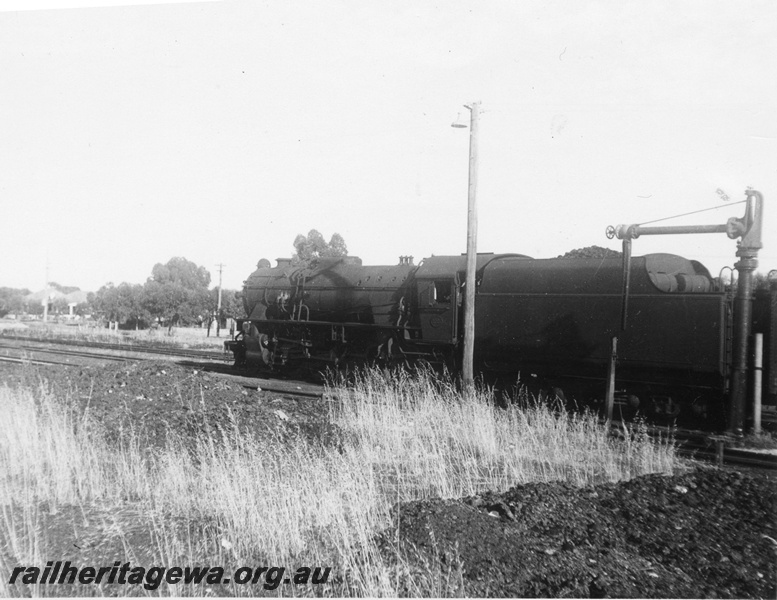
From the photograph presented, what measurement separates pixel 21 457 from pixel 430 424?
17.1 feet

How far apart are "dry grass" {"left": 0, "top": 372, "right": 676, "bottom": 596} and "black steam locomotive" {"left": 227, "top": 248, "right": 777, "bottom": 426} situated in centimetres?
281

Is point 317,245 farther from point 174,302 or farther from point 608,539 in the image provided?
point 608,539

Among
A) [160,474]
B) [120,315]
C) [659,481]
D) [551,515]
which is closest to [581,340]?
[659,481]

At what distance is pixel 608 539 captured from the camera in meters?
4.75

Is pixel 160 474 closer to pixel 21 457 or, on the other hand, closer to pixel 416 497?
pixel 21 457

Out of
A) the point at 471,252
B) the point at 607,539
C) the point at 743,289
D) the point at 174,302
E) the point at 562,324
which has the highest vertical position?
the point at 471,252

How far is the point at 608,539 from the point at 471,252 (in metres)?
8.30

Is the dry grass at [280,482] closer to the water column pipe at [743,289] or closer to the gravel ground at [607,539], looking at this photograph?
the gravel ground at [607,539]

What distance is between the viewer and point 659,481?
5938 mm

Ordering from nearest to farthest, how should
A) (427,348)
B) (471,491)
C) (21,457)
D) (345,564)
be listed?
(345,564) < (471,491) < (21,457) < (427,348)

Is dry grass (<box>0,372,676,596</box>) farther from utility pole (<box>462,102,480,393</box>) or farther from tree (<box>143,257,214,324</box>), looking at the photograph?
tree (<box>143,257,214,324</box>)

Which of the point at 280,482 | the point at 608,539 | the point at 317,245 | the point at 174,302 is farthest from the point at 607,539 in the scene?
the point at 174,302

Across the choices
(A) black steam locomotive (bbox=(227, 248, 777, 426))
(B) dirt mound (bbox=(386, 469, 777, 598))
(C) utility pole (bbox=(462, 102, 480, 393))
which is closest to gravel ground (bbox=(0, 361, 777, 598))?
(B) dirt mound (bbox=(386, 469, 777, 598))

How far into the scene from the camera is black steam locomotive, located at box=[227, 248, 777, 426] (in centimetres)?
1069
